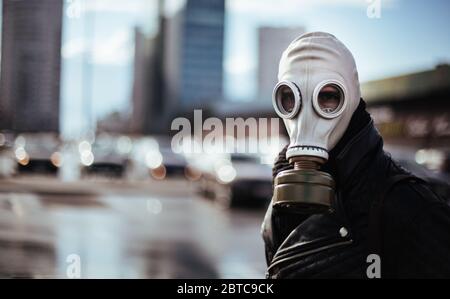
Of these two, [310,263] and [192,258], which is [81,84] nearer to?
[310,263]

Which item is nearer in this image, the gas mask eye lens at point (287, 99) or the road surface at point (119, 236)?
the gas mask eye lens at point (287, 99)

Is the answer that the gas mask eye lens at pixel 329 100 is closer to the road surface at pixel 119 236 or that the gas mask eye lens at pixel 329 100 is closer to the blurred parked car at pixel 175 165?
the road surface at pixel 119 236

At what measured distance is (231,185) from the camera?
37.9 feet

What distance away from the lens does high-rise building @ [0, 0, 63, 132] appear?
10.2 ft

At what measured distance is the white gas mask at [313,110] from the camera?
1.25 meters

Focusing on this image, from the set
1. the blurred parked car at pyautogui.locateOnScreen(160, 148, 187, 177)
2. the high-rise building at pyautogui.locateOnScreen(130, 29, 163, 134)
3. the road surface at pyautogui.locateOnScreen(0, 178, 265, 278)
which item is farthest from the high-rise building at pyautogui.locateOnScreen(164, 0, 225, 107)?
the road surface at pyautogui.locateOnScreen(0, 178, 265, 278)

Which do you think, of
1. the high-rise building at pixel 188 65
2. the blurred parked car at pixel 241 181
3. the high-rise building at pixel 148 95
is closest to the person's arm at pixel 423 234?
the blurred parked car at pixel 241 181

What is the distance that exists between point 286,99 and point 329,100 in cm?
10

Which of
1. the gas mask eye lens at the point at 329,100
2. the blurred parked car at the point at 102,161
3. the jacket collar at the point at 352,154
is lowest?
the jacket collar at the point at 352,154

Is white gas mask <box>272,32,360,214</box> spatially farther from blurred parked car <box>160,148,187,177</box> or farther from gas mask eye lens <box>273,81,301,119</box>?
blurred parked car <box>160,148,187,177</box>

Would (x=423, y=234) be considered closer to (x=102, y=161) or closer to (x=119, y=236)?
(x=119, y=236)

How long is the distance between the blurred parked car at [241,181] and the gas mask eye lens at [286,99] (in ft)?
31.0
